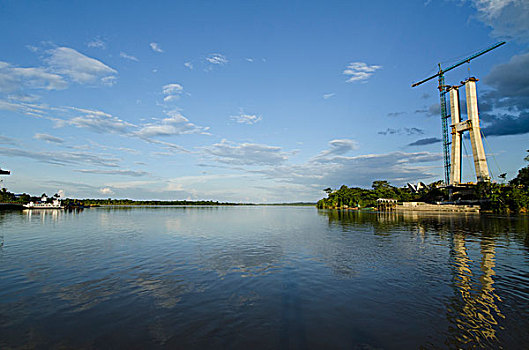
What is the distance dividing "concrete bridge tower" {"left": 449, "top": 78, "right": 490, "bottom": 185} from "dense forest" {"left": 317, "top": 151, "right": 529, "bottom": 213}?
724cm

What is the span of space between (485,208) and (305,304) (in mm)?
105949

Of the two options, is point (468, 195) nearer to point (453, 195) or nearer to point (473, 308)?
point (453, 195)

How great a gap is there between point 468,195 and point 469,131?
25.3 m

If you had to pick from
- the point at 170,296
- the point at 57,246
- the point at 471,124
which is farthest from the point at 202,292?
the point at 471,124

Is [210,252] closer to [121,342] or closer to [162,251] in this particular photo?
[162,251]

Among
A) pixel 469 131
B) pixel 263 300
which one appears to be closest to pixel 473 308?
pixel 263 300

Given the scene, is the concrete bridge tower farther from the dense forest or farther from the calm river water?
the calm river water

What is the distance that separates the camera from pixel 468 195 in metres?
106

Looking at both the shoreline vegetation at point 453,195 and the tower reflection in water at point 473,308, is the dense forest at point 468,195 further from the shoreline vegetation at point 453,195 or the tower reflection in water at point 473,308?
the tower reflection in water at point 473,308

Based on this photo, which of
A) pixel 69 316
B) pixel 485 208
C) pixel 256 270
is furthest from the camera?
pixel 485 208

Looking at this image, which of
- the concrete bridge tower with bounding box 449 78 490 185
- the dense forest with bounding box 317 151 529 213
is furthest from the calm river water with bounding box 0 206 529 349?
the concrete bridge tower with bounding box 449 78 490 185

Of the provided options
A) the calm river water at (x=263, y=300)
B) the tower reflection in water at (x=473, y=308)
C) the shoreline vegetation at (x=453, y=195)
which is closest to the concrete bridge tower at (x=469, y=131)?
the shoreline vegetation at (x=453, y=195)

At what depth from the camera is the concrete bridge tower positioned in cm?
9750

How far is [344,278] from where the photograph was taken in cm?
1506
